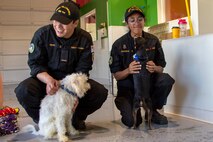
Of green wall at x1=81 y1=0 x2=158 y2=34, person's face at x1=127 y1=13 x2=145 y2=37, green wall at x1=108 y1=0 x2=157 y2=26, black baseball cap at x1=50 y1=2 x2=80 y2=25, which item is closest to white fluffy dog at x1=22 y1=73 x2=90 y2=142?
black baseball cap at x1=50 y1=2 x2=80 y2=25

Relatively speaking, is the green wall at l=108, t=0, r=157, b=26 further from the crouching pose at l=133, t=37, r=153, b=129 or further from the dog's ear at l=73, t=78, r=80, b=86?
the dog's ear at l=73, t=78, r=80, b=86

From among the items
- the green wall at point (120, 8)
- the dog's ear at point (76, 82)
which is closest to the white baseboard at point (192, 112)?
the dog's ear at point (76, 82)

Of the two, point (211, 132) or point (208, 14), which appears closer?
point (211, 132)

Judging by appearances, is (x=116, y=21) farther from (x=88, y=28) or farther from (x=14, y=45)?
(x=14, y=45)

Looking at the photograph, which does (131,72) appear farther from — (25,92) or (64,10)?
(25,92)

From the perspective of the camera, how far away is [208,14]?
113 inches

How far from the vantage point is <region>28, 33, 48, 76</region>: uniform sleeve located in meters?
1.90

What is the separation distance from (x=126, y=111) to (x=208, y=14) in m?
1.51

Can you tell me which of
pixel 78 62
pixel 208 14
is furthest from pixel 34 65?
pixel 208 14

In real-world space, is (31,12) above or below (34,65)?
above

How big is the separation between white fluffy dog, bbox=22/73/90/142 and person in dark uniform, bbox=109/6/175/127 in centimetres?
46

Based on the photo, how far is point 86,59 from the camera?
198 centimetres

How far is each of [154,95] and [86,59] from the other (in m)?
0.62

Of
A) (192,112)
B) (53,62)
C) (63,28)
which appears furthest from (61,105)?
(192,112)
